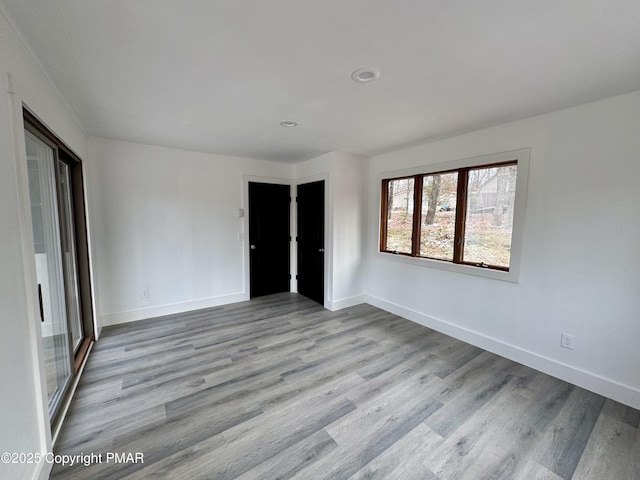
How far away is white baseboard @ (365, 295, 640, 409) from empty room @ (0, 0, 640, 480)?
0.02 metres

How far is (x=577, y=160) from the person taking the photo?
7.41ft

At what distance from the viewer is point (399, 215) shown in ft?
12.8

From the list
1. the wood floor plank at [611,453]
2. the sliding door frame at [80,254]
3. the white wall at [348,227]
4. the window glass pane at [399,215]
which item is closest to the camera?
the wood floor plank at [611,453]

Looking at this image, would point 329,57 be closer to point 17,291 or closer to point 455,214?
point 17,291

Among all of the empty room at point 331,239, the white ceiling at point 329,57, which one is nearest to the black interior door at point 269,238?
the empty room at point 331,239

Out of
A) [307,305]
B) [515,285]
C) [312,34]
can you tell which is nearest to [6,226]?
[312,34]

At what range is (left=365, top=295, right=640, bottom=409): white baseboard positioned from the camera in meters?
2.09

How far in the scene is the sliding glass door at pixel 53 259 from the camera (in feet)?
5.86

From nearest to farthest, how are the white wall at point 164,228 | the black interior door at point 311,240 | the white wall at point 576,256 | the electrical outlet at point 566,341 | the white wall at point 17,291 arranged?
the white wall at point 17,291 < the white wall at point 576,256 < the electrical outlet at point 566,341 < the white wall at point 164,228 < the black interior door at point 311,240

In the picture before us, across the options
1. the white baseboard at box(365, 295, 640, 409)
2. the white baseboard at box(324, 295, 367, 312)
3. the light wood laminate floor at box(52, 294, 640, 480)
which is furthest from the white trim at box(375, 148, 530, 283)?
the white baseboard at box(324, 295, 367, 312)

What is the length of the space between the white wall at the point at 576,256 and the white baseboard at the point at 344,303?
1.69m

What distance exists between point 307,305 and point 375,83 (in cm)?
326

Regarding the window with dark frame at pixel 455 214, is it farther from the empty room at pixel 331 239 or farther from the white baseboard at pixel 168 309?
the white baseboard at pixel 168 309

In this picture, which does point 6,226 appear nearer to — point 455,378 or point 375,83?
point 375,83
